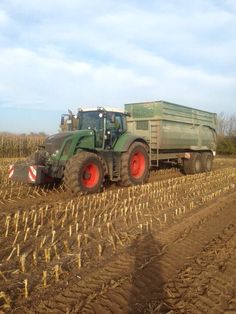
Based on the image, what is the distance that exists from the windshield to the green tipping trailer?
272 cm

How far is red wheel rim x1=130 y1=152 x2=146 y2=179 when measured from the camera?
11805 millimetres

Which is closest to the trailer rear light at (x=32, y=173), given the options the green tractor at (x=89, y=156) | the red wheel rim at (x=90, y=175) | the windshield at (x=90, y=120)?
the green tractor at (x=89, y=156)

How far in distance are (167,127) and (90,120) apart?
3548 millimetres

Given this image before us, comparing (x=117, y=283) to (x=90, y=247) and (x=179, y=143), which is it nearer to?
(x=90, y=247)

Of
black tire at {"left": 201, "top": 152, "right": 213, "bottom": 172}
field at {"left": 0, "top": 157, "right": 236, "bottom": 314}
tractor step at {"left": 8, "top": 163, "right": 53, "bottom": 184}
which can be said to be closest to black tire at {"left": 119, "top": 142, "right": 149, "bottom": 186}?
field at {"left": 0, "top": 157, "right": 236, "bottom": 314}

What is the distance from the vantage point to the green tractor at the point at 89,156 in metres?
9.34

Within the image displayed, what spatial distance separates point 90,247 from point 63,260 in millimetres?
669

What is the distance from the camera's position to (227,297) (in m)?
4.17

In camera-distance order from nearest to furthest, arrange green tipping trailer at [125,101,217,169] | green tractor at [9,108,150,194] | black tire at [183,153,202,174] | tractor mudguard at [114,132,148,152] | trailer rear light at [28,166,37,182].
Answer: trailer rear light at [28,166,37,182] → green tractor at [9,108,150,194] → tractor mudguard at [114,132,148,152] → green tipping trailer at [125,101,217,169] → black tire at [183,153,202,174]

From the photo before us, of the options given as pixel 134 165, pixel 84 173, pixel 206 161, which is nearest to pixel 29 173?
pixel 84 173

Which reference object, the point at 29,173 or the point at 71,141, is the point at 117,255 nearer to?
the point at 29,173

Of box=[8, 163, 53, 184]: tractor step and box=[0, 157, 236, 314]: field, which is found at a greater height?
box=[8, 163, 53, 184]: tractor step

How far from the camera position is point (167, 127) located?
1367cm

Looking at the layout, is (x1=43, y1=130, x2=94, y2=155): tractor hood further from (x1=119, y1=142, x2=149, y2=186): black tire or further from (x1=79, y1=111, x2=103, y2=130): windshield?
(x1=119, y1=142, x2=149, y2=186): black tire
